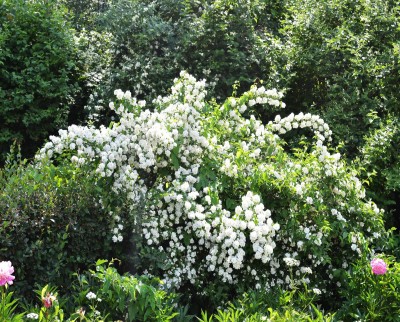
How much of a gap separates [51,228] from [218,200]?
126cm

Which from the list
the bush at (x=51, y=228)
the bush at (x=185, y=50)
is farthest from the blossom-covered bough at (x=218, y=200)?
the bush at (x=185, y=50)

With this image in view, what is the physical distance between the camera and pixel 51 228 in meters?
4.50

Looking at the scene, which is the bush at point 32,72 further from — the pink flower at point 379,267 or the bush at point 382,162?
the pink flower at point 379,267

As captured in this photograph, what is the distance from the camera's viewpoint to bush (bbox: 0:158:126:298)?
435cm

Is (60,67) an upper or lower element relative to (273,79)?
lower

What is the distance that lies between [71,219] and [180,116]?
1.24 meters

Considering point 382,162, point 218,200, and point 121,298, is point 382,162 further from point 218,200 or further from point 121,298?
point 121,298

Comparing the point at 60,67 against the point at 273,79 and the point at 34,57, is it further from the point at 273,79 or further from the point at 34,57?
the point at 273,79

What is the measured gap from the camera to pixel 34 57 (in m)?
7.54

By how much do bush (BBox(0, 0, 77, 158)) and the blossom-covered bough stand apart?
7.35 ft

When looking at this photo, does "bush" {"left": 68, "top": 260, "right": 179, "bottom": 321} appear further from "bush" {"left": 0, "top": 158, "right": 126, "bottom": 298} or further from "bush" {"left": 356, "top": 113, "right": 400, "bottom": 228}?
"bush" {"left": 356, "top": 113, "right": 400, "bottom": 228}

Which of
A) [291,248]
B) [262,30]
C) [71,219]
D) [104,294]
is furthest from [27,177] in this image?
[262,30]

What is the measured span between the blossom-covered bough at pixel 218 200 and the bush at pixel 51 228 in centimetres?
17

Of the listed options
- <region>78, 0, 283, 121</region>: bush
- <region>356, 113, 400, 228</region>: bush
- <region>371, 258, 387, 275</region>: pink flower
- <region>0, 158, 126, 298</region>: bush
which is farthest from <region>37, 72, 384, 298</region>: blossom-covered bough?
<region>78, 0, 283, 121</region>: bush
